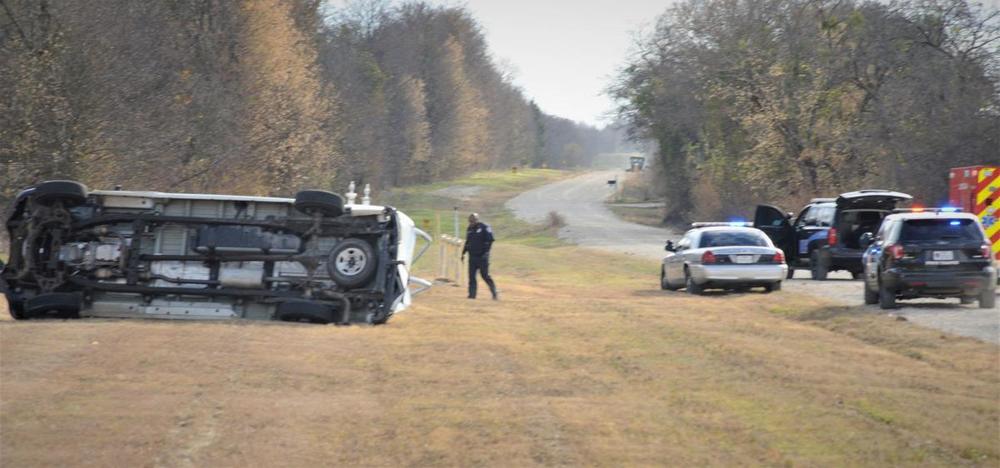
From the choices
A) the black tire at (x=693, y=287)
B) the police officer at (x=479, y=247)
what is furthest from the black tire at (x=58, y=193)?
the black tire at (x=693, y=287)

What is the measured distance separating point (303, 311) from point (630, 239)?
50465mm

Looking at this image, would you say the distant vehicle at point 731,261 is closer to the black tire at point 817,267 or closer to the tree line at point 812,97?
the black tire at point 817,267

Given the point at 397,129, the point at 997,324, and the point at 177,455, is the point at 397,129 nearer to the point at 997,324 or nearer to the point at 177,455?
the point at 997,324

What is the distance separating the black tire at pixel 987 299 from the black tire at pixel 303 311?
401 inches

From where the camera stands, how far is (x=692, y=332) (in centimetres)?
1805

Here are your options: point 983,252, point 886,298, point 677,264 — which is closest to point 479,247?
point 677,264

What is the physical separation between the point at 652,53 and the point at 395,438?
65091 millimetres

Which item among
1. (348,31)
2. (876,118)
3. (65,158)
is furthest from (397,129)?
(65,158)

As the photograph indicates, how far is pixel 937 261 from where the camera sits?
21141 mm

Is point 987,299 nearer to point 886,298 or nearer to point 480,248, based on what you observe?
point 886,298

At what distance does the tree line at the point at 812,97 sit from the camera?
45438mm

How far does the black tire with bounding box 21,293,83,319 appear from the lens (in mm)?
16562

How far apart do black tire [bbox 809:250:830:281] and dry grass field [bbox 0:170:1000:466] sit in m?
11.0

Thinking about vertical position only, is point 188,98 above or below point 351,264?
above
